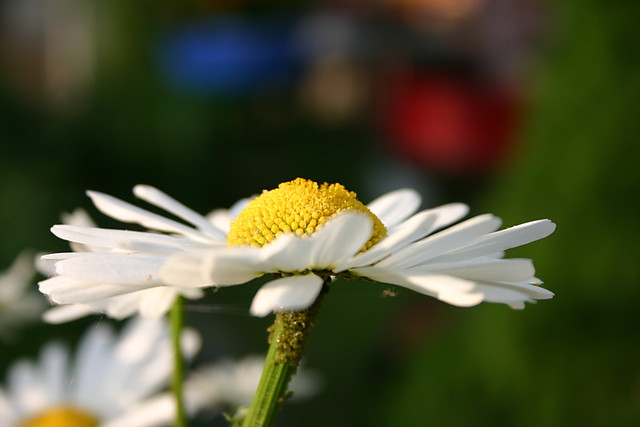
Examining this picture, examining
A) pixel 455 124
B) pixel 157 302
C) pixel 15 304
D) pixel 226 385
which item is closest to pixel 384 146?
pixel 455 124

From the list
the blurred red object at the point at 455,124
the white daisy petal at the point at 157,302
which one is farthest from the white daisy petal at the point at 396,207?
the blurred red object at the point at 455,124

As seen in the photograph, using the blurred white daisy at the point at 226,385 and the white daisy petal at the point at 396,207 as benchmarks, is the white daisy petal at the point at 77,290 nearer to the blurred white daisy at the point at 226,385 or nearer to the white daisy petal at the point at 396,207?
the white daisy petal at the point at 396,207

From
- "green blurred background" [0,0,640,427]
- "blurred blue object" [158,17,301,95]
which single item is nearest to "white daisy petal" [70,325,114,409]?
"green blurred background" [0,0,640,427]

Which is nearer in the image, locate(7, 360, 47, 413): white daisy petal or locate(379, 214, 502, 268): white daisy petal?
locate(379, 214, 502, 268): white daisy petal

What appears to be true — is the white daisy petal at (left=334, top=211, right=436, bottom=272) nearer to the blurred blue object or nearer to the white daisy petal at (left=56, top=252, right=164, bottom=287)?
the white daisy petal at (left=56, top=252, right=164, bottom=287)

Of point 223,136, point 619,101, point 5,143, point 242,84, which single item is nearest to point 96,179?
point 5,143
